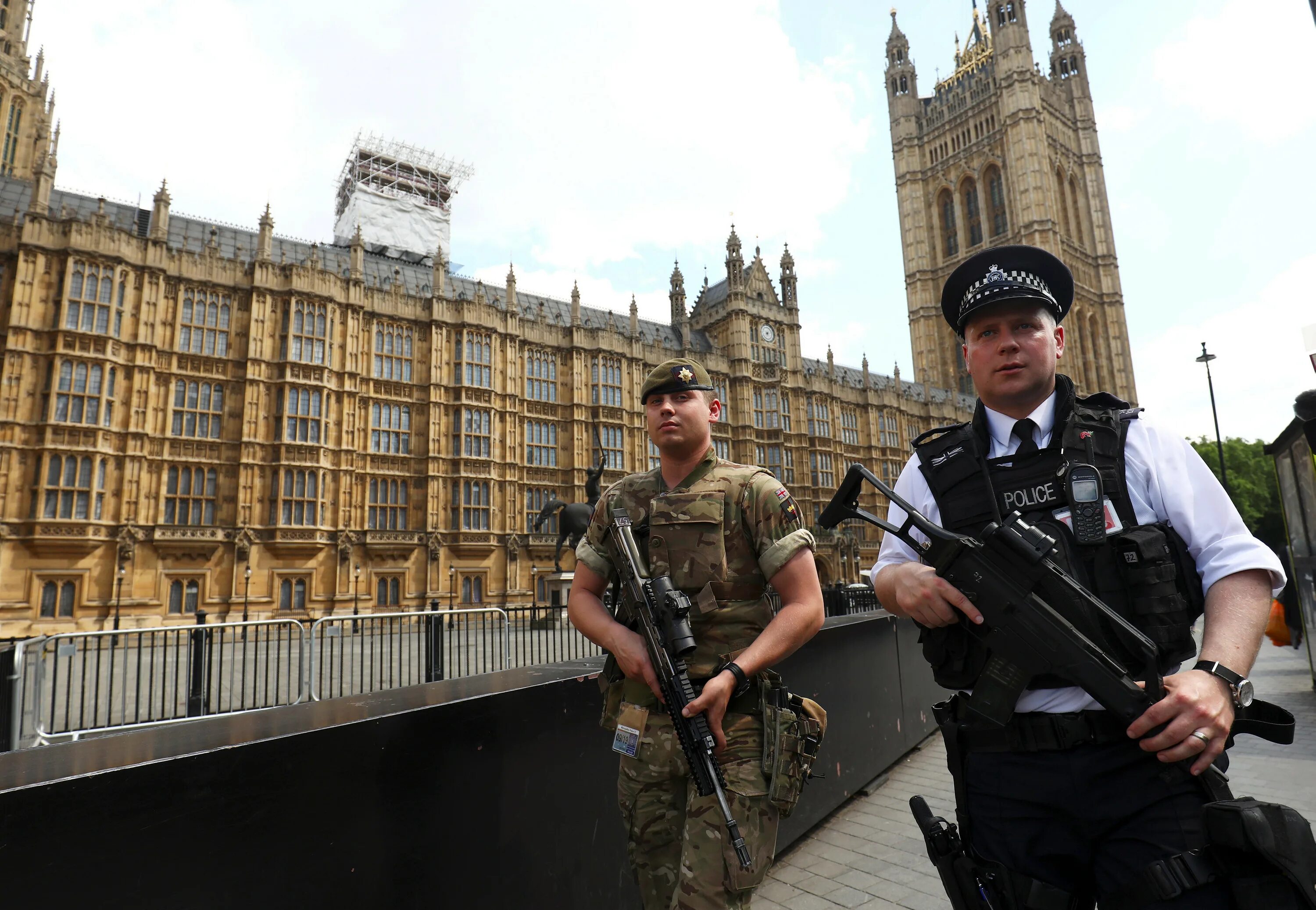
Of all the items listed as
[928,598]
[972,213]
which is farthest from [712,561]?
[972,213]

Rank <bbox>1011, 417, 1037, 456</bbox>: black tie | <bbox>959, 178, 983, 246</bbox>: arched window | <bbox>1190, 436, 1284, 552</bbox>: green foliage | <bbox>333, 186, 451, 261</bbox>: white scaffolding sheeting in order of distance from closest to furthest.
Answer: <bbox>1011, 417, 1037, 456</bbox>: black tie, <bbox>333, 186, 451, 261</bbox>: white scaffolding sheeting, <bbox>1190, 436, 1284, 552</bbox>: green foliage, <bbox>959, 178, 983, 246</bbox>: arched window

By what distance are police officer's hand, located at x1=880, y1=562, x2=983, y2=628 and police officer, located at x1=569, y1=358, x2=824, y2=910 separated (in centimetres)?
45

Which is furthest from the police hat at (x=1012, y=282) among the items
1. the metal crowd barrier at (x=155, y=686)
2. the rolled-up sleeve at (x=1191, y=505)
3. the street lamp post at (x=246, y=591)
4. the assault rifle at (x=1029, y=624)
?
the street lamp post at (x=246, y=591)

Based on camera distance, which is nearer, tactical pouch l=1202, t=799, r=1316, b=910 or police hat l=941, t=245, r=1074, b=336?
tactical pouch l=1202, t=799, r=1316, b=910

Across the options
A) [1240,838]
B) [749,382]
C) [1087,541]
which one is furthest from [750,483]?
[749,382]

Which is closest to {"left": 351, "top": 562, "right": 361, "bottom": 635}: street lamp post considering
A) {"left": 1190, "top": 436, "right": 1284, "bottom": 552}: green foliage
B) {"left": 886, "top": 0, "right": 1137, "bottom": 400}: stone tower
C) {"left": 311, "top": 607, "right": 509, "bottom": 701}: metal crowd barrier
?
{"left": 311, "top": 607, "right": 509, "bottom": 701}: metal crowd barrier

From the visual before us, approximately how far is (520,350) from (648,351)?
7645 mm

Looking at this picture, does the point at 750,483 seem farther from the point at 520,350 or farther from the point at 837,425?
the point at 837,425

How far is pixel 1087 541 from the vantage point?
5.99 ft

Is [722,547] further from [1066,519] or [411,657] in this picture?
[411,657]

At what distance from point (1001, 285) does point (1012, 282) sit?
0.04m

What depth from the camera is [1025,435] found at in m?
2.10

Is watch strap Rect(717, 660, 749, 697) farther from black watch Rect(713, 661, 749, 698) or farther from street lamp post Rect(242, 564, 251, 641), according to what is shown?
street lamp post Rect(242, 564, 251, 641)

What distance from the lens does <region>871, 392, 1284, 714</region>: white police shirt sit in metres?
1.74
